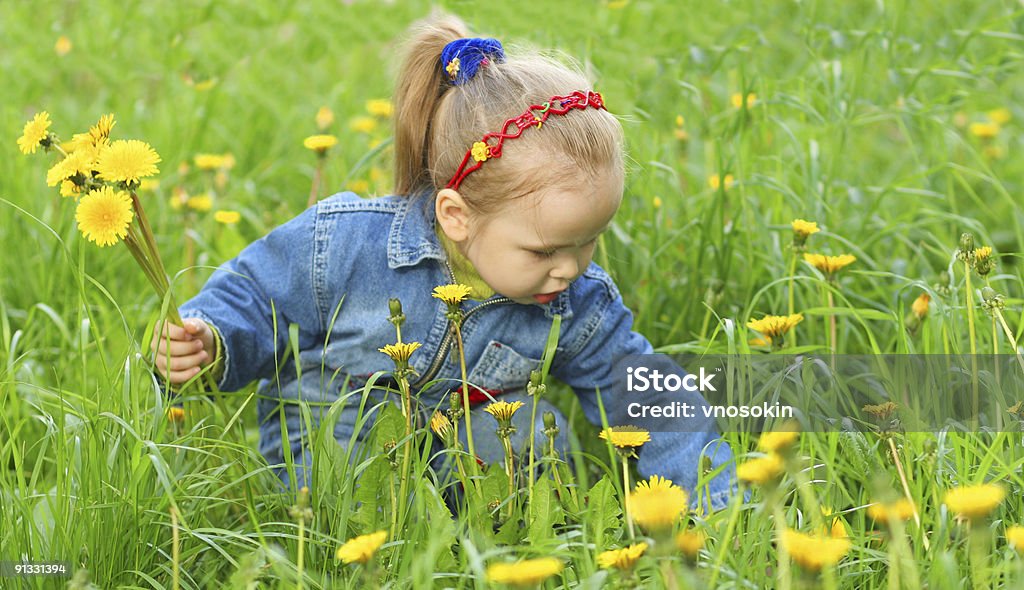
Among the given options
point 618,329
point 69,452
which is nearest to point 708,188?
point 618,329

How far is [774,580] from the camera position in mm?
1288

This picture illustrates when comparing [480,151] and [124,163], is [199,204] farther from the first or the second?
[124,163]

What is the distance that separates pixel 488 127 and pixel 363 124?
4.17ft

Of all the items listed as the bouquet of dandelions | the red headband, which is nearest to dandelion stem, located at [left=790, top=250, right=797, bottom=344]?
the red headband

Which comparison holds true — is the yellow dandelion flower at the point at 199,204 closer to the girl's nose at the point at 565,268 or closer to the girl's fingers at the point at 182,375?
the girl's fingers at the point at 182,375

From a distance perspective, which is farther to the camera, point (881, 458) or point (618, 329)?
point (618, 329)

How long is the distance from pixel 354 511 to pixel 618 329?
0.65 meters

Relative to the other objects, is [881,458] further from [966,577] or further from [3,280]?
[3,280]

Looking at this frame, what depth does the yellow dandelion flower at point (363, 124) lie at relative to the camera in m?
2.96

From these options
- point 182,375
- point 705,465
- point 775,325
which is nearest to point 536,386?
point 705,465

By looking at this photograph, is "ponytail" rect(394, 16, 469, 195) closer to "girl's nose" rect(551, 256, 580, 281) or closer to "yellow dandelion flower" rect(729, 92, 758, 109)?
"girl's nose" rect(551, 256, 580, 281)

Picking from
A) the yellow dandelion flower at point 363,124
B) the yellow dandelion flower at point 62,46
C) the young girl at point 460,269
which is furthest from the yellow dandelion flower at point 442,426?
the yellow dandelion flower at point 62,46

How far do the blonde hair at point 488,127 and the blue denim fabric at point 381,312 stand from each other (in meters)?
0.10

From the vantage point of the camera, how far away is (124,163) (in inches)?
53.9
